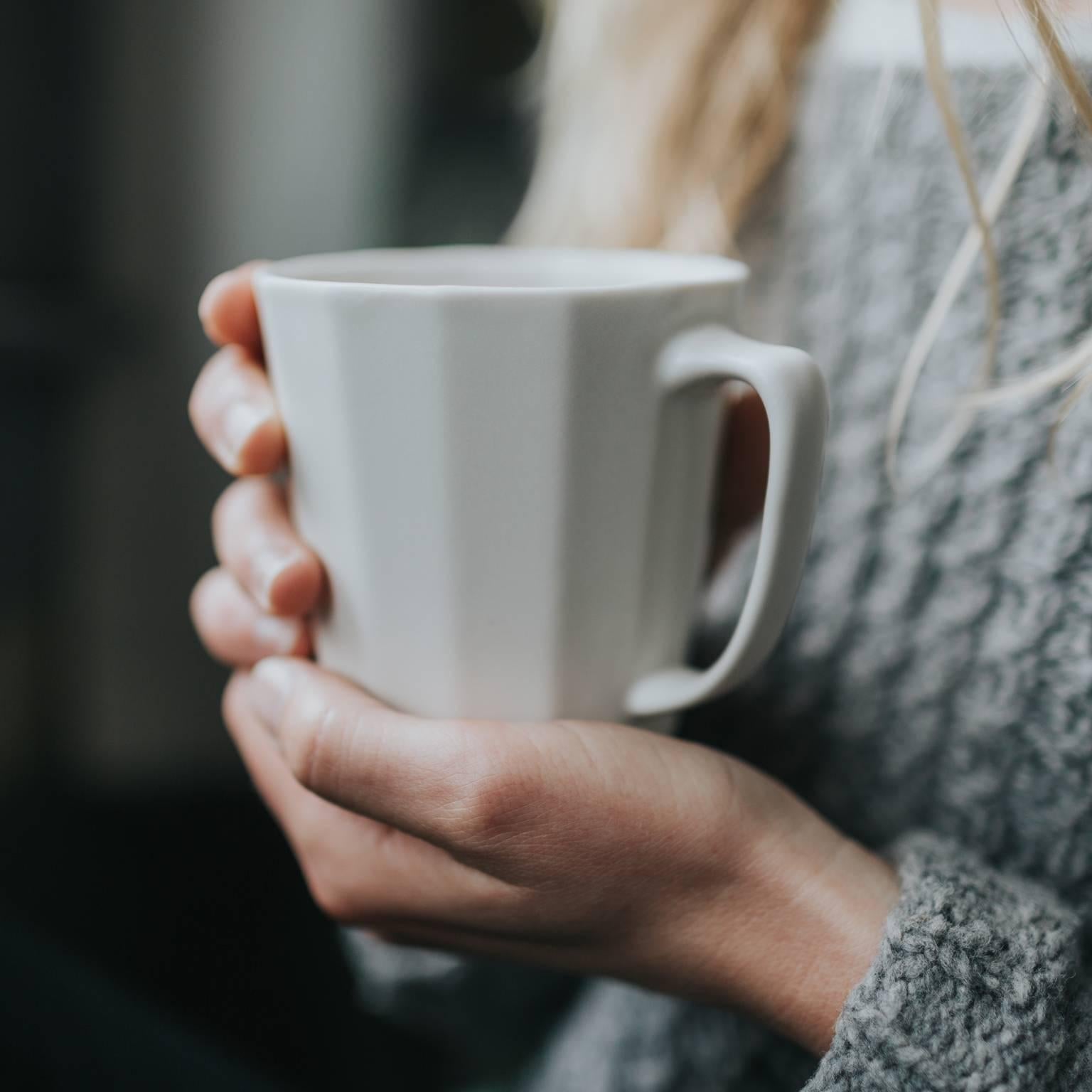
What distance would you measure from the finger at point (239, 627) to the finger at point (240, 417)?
80 millimetres

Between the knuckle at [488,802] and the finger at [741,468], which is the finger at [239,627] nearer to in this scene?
the knuckle at [488,802]

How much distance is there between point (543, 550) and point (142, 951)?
45.7 inches

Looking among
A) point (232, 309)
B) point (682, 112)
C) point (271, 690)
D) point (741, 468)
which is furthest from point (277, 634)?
point (682, 112)

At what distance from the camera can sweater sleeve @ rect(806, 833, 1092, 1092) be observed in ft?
1.34

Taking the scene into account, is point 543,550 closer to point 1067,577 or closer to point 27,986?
point 1067,577

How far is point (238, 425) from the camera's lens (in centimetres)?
47

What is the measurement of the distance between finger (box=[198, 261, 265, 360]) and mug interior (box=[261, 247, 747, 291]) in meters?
0.02

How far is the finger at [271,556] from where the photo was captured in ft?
1.51

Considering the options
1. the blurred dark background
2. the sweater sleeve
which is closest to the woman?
Answer: the sweater sleeve

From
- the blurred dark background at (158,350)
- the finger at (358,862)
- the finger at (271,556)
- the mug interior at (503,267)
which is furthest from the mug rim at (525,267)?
the blurred dark background at (158,350)

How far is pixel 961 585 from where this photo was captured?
0.59 meters

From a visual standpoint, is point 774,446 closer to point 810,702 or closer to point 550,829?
point 550,829

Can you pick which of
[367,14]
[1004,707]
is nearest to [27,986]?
[1004,707]

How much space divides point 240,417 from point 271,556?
0.22 feet
